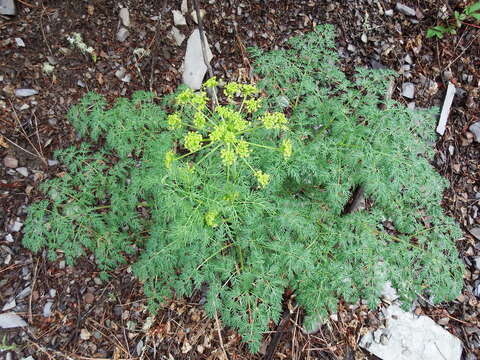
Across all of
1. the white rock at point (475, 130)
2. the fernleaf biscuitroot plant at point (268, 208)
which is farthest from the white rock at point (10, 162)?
the white rock at point (475, 130)

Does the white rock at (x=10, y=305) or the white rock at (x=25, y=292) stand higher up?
the white rock at (x=25, y=292)

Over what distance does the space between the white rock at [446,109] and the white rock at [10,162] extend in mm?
4589

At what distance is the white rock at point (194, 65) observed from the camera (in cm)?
421

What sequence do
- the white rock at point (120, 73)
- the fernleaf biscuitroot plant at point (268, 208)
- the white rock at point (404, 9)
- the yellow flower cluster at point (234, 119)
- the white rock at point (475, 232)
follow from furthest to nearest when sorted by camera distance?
the white rock at point (404, 9) < the white rock at point (475, 232) < the white rock at point (120, 73) < the fernleaf biscuitroot plant at point (268, 208) < the yellow flower cluster at point (234, 119)

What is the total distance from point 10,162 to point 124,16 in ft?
6.07

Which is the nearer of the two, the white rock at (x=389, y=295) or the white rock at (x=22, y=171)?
the white rock at (x=22, y=171)

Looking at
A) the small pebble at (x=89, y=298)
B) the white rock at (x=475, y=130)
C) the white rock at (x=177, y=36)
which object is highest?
the white rock at (x=177, y=36)

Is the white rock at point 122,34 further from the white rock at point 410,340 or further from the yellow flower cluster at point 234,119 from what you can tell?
the white rock at point 410,340

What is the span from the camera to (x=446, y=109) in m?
4.88

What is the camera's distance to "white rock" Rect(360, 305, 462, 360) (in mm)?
3926

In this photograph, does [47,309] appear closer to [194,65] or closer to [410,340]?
[194,65]

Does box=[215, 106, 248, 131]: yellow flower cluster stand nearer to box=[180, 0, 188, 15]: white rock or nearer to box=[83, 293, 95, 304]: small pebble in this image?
box=[83, 293, 95, 304]: small pebble

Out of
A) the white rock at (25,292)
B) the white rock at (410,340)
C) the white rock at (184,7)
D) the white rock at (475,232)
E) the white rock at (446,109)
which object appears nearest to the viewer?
the white rock at (25,292)

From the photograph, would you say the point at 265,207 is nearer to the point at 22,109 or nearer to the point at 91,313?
the point at 91,313
